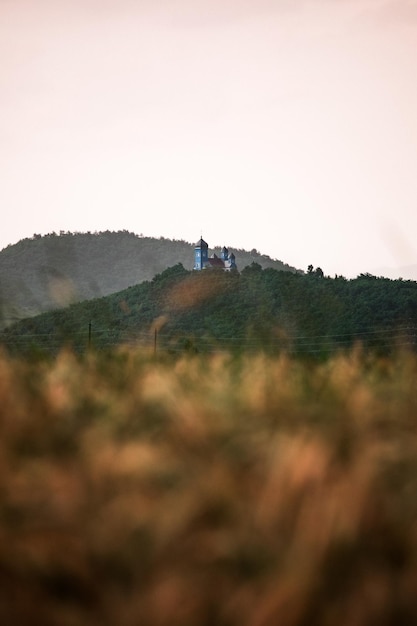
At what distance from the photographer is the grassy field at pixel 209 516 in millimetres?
1277

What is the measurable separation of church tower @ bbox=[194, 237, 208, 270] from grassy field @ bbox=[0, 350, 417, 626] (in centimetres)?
11176

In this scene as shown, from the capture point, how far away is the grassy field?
128 centimetres

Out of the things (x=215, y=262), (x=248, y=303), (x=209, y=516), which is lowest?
(x=209, y=516)

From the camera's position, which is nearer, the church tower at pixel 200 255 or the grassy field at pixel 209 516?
the grassy field at pixel 209 516

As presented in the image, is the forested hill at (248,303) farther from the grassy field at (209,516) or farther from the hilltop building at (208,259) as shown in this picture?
the grassy field at (209,516)

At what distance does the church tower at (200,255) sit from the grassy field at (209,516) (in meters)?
112

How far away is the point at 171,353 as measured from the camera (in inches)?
185

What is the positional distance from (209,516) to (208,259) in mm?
113781

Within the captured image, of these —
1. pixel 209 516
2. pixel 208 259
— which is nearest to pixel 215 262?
pixel 208 259

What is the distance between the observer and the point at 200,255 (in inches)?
4537

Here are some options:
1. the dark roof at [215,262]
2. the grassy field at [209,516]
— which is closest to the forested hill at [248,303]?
the dark roof at [215,262]

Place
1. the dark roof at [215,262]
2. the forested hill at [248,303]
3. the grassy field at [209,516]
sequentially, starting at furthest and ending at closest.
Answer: the dark roof at [215,262] → the forested hill at [248,303] → the grassy field at [209,516]

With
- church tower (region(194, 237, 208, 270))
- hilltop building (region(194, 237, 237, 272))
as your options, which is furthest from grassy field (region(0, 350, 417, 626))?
church tower (region(194, 237, 208, 270))

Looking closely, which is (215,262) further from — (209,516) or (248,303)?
(209,516)
